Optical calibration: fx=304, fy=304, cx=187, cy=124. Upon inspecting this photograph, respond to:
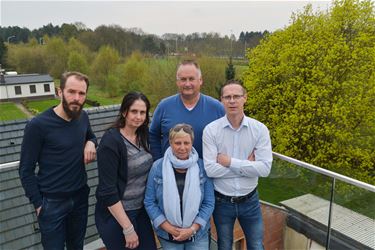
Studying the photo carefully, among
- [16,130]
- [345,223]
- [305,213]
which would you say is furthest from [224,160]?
[16,130]

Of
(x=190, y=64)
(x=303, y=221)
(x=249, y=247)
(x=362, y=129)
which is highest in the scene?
(x=190, y=64)

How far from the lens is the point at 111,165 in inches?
82.0

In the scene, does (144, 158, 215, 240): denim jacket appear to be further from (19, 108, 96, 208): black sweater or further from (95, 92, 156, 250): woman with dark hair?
(19, 108, 96, 208): black sweater

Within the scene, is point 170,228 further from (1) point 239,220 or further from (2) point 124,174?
(1) point 239,220

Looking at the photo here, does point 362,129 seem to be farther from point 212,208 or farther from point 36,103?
point 36,103

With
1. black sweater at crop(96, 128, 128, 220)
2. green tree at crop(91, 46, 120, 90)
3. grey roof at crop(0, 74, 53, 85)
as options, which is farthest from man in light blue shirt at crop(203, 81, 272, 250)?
grey roof at crop(0, 74, 53, 85)

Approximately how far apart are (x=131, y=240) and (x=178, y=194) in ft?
1.61

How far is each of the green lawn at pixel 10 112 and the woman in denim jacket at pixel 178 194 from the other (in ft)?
87.6

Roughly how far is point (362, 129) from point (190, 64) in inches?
406

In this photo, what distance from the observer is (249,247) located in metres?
2.66

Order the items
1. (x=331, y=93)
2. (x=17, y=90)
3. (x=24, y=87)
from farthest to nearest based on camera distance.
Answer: (x=24, y=87) < (x=17, y=90) < (x=331, y=93)

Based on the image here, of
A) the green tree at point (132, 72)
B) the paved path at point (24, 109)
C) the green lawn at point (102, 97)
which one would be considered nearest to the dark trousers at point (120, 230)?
the paved path at point (24, 109)

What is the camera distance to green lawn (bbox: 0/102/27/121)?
26.0m

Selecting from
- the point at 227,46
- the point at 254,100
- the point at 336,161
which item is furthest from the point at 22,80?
the point at 336,161
